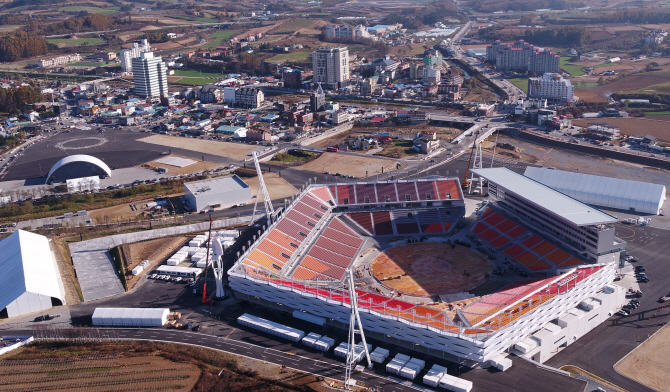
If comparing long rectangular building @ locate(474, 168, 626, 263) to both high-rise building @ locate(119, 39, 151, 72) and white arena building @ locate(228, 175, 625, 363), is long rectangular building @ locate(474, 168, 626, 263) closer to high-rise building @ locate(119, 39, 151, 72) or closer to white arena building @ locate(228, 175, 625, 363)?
white arena building @ locate(228, 175, 625, 363)

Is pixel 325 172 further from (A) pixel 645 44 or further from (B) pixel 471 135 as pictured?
(A) pixel 645 44

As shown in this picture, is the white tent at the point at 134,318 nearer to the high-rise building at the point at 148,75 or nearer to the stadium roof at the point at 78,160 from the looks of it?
the stadium roof at the point at 78,160

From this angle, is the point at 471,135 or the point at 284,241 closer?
the point at 284,241

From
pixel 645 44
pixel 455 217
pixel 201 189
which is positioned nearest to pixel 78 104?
pixel 201 189

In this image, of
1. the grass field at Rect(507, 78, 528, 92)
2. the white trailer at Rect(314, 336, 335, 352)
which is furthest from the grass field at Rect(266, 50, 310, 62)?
the white trailer at Rect(314, 336, 335, 352)

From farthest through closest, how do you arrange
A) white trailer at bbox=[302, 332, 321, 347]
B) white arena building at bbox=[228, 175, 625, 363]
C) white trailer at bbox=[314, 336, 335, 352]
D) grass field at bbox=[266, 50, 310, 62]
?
grass field at bbox=[266, 50, 310, 62], white trailer at bbox=[302, 332, 321, 347], white arena building at bbox=[228, 175, 625, 363], white trailer at bbox=[314, 336, 335, 352]

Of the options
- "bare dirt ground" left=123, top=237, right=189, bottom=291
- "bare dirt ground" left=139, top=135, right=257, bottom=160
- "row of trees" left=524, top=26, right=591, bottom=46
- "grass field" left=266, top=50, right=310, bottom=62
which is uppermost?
"row of trees" left=524, top=26, right=591, bottom=46

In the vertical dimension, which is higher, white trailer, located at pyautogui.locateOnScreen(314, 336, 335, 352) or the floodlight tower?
the floodlight tower

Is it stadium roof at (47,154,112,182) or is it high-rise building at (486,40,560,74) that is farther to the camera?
high-rise building at (486,40,560,74)
